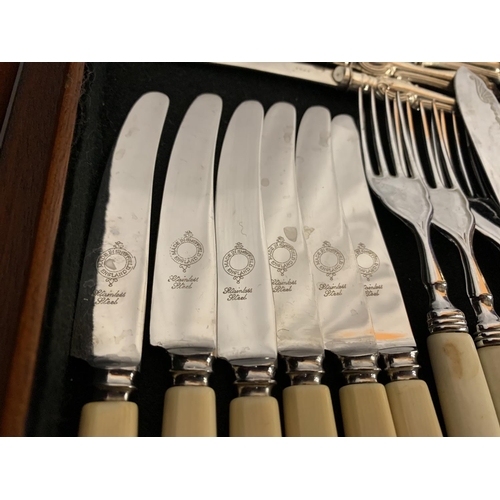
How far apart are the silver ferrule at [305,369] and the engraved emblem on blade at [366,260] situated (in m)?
0.15

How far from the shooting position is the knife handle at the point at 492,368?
49 cm

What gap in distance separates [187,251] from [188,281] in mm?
42

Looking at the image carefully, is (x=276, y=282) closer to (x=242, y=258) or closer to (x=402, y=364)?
(x=242, y=258)

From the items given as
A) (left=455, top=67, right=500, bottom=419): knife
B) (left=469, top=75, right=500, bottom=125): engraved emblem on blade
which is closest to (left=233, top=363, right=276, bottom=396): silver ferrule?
(left=455, top=67, right=500, bottom=419): knife

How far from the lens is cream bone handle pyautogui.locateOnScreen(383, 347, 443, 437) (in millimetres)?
453

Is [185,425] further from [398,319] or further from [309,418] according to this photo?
[398,319]

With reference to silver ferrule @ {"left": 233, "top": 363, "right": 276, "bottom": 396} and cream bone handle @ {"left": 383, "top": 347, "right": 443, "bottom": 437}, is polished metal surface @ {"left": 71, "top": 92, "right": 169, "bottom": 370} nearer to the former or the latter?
silver ferrule @ {"left": 233, "top": 363, "right": 276, "bottom": 396}

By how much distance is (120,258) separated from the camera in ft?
1.69

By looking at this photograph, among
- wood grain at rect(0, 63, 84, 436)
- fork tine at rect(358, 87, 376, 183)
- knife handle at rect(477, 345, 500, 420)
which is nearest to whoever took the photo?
wood grain at rect(0, 63, 84, 436)

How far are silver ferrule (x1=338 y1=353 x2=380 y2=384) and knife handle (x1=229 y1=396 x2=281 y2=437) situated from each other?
10 cm

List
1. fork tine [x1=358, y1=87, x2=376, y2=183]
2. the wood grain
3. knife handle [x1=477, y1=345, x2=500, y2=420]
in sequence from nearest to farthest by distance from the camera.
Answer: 1. the wood grain
2. knife handle [x1=477, y1=345, x2=500, y2=420]
3. fork tine [x1=358, y1=87, x2=376, y2=183]

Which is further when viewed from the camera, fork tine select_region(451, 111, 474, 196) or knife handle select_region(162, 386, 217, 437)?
fork tine select_region(451, 111, 474, 196)

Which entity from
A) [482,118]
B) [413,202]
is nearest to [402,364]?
[413,202]

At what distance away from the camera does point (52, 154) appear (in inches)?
19.9
